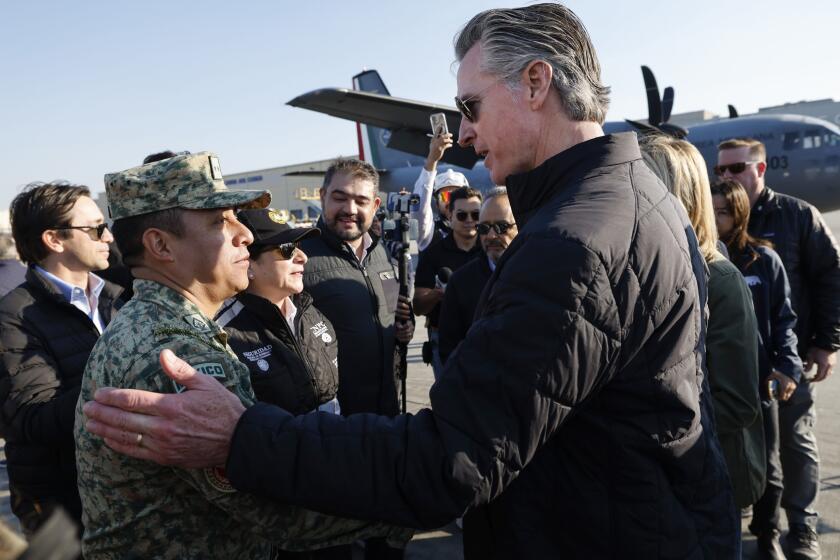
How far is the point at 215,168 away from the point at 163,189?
0.17 meters

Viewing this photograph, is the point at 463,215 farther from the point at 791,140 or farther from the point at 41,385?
the point at 791,140

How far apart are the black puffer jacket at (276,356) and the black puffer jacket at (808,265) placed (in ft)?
10.1

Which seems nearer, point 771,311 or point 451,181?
point 771,311

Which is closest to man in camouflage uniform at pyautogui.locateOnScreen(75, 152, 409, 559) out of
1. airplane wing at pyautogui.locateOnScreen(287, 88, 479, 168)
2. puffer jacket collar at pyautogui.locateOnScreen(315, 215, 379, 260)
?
puffer jacket collar at pyautogui.locateOnScreen(315, 215, 379, 260)

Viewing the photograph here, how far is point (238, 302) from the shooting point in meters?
2.57

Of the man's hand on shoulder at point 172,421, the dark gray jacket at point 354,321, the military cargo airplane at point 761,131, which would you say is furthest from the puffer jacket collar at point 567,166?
the military cargo airplane at point 761,131

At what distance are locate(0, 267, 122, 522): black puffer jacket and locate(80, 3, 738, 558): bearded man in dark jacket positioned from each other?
1559mm

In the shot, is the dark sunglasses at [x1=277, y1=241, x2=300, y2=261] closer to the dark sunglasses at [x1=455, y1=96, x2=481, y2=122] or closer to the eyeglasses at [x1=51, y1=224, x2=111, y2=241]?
the eyeglasses at [x1=51, y1=224, x2=111, y2=241]

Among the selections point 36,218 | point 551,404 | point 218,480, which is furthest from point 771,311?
point 36,218

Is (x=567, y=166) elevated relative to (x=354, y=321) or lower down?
elevated

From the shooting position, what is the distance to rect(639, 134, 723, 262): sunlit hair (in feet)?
8.54

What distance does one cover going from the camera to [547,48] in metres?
1.47

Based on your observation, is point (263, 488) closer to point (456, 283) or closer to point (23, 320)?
point (23, 320)

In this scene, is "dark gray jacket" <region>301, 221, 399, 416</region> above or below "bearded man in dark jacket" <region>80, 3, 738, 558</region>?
below
